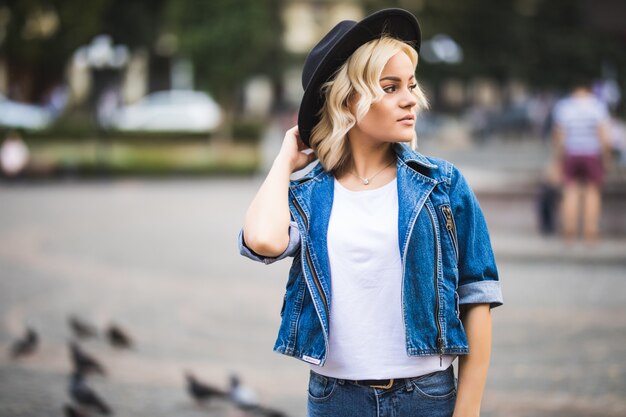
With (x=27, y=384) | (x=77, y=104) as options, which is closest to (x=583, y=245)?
(x=27, y=384)

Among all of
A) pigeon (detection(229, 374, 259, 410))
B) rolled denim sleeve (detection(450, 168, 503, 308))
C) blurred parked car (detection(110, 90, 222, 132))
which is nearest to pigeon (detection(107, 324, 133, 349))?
pigeon (detection(229, 374, 259, 410))

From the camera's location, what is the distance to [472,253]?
246 centimetres

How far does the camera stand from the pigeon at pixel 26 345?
22.6 ft

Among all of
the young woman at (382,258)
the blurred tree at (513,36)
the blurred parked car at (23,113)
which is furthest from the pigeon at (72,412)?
the blurred tree at (513,36)

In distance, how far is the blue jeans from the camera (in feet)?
8.02

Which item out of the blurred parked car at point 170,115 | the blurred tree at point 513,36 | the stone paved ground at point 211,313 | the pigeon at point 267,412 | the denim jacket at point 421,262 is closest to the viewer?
the denim jacket at point 421,262

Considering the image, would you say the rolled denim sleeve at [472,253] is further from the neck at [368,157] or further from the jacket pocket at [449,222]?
the neck at [368,157]

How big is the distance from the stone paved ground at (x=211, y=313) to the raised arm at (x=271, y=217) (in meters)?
3.31

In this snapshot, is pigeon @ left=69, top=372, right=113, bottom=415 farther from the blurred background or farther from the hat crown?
the hat crown

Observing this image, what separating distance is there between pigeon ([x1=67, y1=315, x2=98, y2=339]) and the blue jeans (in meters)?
5.21

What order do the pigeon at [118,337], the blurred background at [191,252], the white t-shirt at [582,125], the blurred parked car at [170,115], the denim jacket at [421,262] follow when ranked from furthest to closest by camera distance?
1. the blurred parked car at [170,115]
2. the white t-shirt at [582,125]
3. the pigeon at [118,337]
4. the blurred background at [191,252]
5. the denim jacket at [421,262]

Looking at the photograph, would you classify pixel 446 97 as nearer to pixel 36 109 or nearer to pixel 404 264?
pixel 36 109

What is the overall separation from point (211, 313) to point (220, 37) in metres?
19.6

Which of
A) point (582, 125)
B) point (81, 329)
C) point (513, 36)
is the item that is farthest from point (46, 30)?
point (513, 36)
